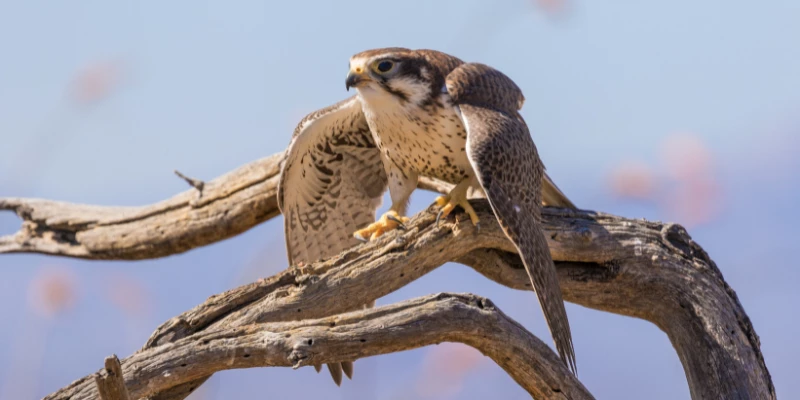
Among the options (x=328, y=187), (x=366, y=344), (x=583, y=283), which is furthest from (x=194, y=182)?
(x=366, y=344)

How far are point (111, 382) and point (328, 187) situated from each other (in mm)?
1951

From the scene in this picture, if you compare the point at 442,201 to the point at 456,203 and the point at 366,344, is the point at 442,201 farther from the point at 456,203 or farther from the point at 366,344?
the point at 366,344

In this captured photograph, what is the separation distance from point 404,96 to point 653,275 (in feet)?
4.95

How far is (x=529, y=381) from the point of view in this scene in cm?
327

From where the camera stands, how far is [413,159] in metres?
3.92

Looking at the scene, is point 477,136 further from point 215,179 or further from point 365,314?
point 215,179

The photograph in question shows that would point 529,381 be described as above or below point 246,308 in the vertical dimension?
below

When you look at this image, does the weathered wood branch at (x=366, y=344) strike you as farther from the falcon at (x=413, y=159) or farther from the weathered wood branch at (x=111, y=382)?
the weathered wood branch at (x=111, y=382)

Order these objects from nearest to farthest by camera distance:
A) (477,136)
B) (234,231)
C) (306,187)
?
(477,136), (306,187), (234,231)

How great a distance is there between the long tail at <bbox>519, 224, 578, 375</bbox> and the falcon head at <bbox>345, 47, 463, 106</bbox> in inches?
31.5

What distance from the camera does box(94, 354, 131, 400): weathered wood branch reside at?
9.56 ft

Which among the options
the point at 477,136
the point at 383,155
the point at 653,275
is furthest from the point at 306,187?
the point at 653,275

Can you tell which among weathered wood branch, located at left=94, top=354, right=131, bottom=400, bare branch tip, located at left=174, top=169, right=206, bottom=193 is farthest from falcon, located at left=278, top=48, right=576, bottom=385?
weathered wood branch, located at left=94, top=354, right=131, bottom=400

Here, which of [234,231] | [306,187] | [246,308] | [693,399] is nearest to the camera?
[246,308]
